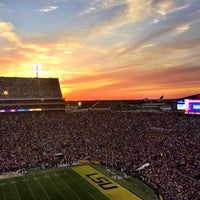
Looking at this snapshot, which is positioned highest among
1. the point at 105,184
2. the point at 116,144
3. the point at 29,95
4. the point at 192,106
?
the point at 29,95

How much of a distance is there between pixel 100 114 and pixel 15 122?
17.7 m

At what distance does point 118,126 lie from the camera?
155 ft

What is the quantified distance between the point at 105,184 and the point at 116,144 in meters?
13.3

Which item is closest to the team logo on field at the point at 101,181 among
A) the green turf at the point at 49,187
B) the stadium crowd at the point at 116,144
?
the green turf at the point at 49,187

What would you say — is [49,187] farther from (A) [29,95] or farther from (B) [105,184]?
(A) [29,95]

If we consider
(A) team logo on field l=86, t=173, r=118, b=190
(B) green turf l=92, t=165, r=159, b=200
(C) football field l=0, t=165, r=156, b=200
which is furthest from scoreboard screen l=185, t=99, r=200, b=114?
(A) team logo on field l=86, t=173, r=118, b=190

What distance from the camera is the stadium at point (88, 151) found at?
1019 inches

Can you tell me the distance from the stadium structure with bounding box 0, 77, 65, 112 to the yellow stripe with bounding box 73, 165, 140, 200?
78.6ft

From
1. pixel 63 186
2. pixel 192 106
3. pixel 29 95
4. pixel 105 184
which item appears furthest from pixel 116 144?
pixel 29 95

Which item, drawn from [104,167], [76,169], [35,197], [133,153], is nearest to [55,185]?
[35,197]

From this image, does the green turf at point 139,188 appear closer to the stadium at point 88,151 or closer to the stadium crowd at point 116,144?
the stadium at point 88,151

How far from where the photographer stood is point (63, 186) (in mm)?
27109

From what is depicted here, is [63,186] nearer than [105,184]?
Yes

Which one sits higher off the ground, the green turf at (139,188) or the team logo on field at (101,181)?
the team logo on field at (101,181)
